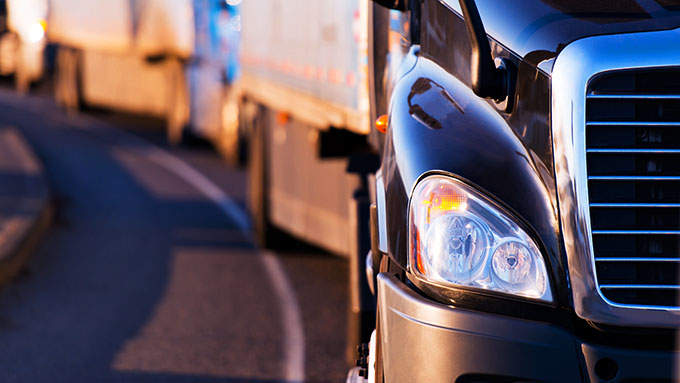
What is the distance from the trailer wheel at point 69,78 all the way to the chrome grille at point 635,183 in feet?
84.4

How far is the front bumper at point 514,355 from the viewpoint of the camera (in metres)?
3.65

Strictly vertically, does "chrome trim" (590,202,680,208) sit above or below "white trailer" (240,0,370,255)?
above

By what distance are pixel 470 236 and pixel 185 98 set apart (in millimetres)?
17732

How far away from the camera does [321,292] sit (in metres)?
9.71

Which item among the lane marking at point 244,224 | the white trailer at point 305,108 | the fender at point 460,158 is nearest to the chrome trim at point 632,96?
the fender at point 460,158

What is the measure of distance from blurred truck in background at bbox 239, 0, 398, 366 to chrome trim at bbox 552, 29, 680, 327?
2.40 m

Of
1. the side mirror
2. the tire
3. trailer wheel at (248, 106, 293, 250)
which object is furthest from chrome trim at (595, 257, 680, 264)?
the tire

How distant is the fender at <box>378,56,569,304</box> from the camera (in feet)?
12.4

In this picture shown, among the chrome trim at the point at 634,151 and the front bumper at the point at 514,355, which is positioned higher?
the chrome trim at the point at 634,151

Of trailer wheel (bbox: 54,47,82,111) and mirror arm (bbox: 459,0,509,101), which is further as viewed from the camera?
trailer wheel (bbox: 54,47,82,111)

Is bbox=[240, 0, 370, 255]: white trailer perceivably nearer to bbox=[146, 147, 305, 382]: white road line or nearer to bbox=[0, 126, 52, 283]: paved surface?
bbox=[146, 147, 305, 382]: white road line

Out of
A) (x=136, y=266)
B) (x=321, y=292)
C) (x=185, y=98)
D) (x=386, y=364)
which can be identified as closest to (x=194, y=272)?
(x=136, y=266)

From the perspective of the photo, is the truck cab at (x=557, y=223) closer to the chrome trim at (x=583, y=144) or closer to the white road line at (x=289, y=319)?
the chrome trim at (x=583, y=144)

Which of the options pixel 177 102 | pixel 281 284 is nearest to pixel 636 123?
pixel 281 284
